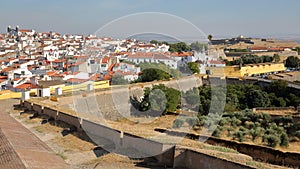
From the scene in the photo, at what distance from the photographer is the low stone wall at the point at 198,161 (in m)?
5.69

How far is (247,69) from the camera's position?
2903 centimetres

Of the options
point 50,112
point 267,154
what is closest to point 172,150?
point 267,154

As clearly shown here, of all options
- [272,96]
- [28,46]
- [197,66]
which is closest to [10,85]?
[197,66]

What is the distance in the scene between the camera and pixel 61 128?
33.9ft

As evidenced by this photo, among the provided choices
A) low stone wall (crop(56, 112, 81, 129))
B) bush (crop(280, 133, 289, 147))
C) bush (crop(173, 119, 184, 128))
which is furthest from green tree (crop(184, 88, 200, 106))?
low stone wall (crop(56, 112, 81, 129))

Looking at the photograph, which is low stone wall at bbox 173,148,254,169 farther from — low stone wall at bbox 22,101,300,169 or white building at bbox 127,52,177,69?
white building at bbox 127,52,177,69

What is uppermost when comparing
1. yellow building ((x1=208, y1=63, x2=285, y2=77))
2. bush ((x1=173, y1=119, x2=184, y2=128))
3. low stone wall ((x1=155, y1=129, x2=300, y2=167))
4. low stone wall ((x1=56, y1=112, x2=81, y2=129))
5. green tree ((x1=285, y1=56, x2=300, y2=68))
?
green tree ((x1=285, y1=56, x2=300, y2=68))

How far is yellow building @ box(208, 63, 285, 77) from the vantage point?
26.6 metres

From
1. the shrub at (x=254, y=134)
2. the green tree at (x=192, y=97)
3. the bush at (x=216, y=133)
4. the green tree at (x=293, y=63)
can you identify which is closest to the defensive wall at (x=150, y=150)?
the bush at (x=216, y=133)

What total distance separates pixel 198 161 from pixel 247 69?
2411 centimetres

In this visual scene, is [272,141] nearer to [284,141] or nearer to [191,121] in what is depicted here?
[284,141]

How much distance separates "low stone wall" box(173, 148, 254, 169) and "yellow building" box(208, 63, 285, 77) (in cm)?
1843

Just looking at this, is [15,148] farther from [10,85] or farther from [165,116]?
[10,85]

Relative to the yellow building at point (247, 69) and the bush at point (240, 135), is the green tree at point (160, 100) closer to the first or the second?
the bush at point (240, 135)
